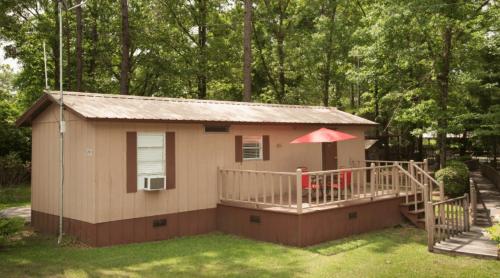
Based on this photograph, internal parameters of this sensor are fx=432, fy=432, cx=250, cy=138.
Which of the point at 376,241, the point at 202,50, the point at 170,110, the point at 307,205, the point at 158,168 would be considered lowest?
the point at 376,241

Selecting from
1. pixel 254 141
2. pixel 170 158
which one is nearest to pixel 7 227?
pixel 170 158

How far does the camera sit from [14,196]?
17.3 meters

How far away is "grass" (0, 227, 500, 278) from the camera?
748cm

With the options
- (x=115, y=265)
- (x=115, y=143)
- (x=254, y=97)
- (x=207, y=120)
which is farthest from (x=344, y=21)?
(x=115, y=265)

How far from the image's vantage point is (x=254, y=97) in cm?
2938

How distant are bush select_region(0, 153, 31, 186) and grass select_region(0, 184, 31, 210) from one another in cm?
64

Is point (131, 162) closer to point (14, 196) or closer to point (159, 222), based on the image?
point (159, 222)

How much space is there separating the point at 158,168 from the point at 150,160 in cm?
28

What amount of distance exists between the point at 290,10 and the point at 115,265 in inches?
926

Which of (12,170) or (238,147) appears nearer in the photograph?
(238,147)

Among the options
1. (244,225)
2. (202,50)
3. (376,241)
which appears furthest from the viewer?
(202,50)

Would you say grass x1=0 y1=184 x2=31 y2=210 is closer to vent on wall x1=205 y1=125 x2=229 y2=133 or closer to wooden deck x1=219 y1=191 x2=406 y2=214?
vent on wall x1=205 y1=125 x2=229 y2=133

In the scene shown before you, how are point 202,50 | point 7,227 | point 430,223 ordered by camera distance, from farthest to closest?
point 202,50
point 430,223
point 7,227

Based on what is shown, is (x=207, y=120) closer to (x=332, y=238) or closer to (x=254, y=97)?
(x=332, y=238)
